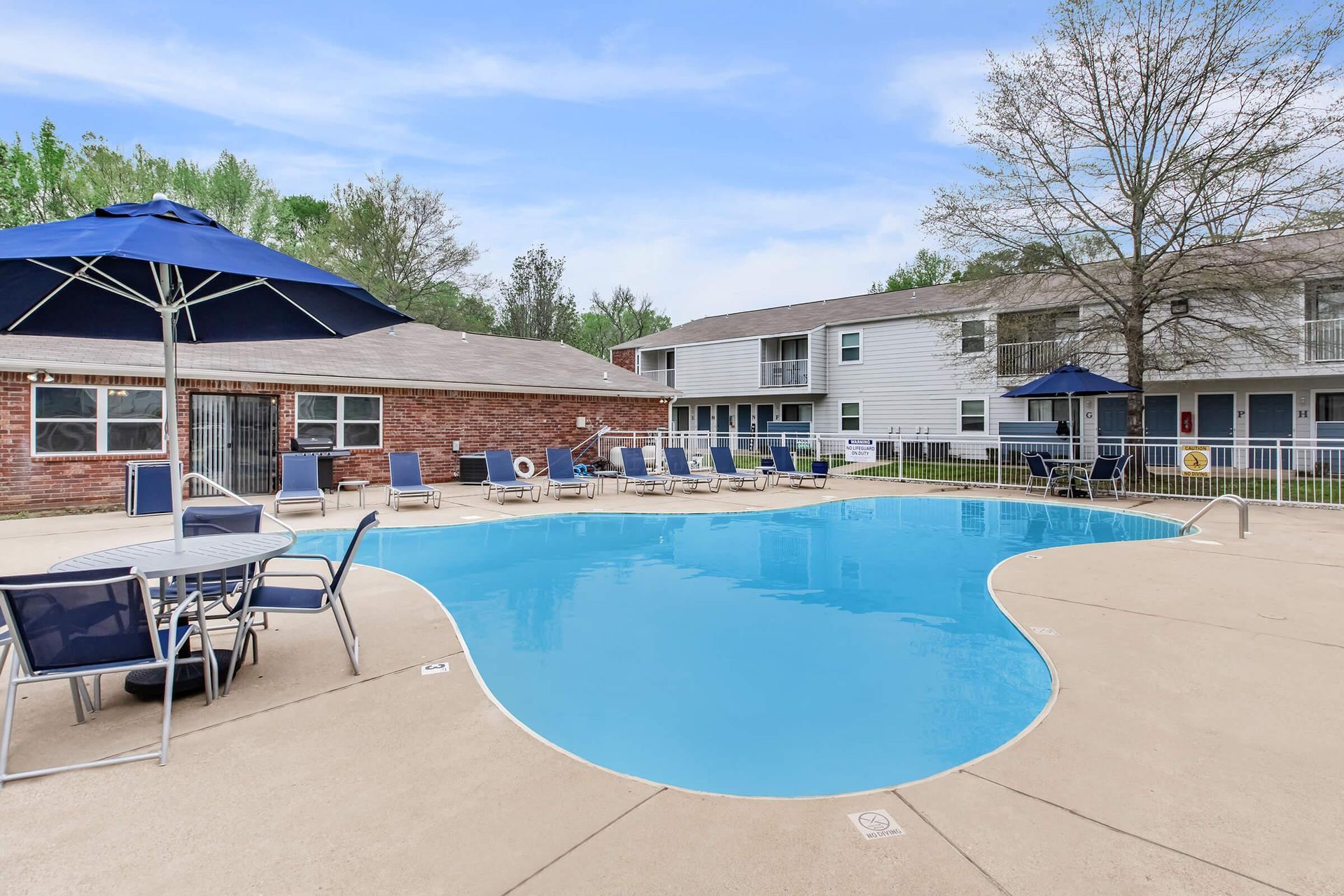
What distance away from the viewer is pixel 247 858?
7.91 ft

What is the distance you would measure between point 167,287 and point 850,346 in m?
24.6

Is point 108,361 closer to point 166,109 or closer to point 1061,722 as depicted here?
point 1061,722

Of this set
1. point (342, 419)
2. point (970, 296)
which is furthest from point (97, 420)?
point (970, 296)

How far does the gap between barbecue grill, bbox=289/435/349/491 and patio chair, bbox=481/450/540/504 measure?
3497 mm

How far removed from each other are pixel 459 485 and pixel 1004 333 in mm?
14661

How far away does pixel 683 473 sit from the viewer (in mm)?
15875

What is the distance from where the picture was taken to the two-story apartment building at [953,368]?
58.2 feet

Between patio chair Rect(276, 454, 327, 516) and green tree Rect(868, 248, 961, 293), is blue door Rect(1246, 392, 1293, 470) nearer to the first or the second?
patio chair Rect(276, 454, 327, 516)

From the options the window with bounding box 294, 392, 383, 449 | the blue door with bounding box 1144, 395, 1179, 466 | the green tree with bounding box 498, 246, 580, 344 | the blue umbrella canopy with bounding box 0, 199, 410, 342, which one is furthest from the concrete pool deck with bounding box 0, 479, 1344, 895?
the green tree with bounding box 498, 246, 580, 344

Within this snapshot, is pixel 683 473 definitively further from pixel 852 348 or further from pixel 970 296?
pixel 852 348

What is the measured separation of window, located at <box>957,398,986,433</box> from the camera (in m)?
23.0

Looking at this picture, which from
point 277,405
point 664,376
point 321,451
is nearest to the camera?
point 277,405

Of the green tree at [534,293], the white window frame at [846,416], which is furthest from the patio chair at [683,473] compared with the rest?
the green tree at [534,293]

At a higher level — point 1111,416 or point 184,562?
point 1111,416
